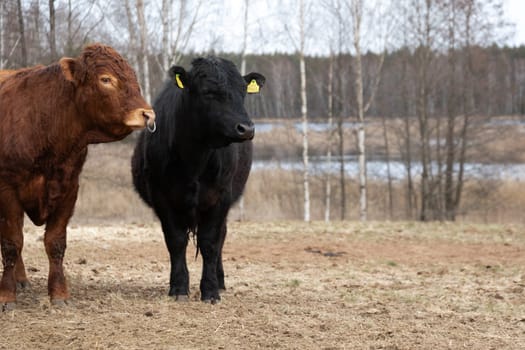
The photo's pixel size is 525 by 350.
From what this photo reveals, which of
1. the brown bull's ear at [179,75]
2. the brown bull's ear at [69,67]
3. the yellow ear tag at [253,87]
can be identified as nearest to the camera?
the brown bull's ear at [69,67]

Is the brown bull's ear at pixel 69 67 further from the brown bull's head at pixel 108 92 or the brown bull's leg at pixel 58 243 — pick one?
the brown bull's leg at pixel 58 243

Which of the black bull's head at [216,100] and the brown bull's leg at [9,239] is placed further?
the black bull's head at [216,100]

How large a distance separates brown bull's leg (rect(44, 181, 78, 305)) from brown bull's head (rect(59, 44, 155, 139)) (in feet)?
2.50

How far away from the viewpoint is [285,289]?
7773 millimetres

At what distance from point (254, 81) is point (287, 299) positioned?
2.22 meters

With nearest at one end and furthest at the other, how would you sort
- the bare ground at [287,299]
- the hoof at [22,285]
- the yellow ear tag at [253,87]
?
the bare ground at [287,299]
the yellow ear tag at [253,87]
the hoof at [22,285]

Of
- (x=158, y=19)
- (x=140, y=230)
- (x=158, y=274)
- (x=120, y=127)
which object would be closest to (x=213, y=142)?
(x=120, y=127)

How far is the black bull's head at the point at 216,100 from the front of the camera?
603 cm

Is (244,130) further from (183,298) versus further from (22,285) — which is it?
(22,285)

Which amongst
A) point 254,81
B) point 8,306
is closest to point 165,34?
point 254,81

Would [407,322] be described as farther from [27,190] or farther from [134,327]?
[27,190]

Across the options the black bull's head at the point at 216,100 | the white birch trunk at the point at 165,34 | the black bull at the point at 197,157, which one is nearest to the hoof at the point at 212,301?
the black bull at the point at 197,157

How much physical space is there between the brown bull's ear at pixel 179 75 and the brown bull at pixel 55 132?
690mm

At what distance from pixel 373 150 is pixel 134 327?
3778 cm
